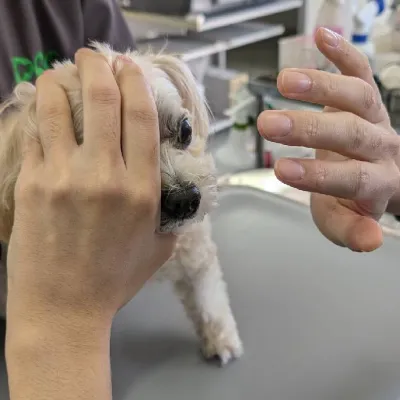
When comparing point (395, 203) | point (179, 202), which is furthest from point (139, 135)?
point (395, 203)

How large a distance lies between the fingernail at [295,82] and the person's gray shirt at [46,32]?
14.8 inches

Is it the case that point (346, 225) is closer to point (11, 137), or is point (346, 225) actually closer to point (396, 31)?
point (11, 137)

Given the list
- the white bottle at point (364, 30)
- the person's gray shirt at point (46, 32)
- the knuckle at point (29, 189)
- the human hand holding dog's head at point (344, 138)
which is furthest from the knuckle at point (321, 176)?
the white bottle at point (364, 30)

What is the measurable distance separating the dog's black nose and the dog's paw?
157 mm

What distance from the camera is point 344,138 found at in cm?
50

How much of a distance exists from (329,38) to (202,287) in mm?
359

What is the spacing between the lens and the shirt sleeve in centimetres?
79

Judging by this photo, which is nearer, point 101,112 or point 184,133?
point 101,112

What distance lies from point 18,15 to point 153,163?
409mm

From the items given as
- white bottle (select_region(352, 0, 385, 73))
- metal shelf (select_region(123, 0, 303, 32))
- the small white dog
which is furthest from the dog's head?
metal shelf (select_region(123, 0, 303, 32))

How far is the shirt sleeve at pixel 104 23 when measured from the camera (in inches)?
31.3

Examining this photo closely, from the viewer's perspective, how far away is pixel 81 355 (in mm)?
453

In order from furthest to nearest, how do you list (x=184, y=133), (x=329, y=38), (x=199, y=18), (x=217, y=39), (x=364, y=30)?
(x=217, y=39)
(x=199, y=18)
(x=364, y=30)
(x=184, y=133)
(x=329, y=38)

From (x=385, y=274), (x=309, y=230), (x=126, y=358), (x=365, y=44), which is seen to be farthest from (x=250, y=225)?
(x=365, y=44)
